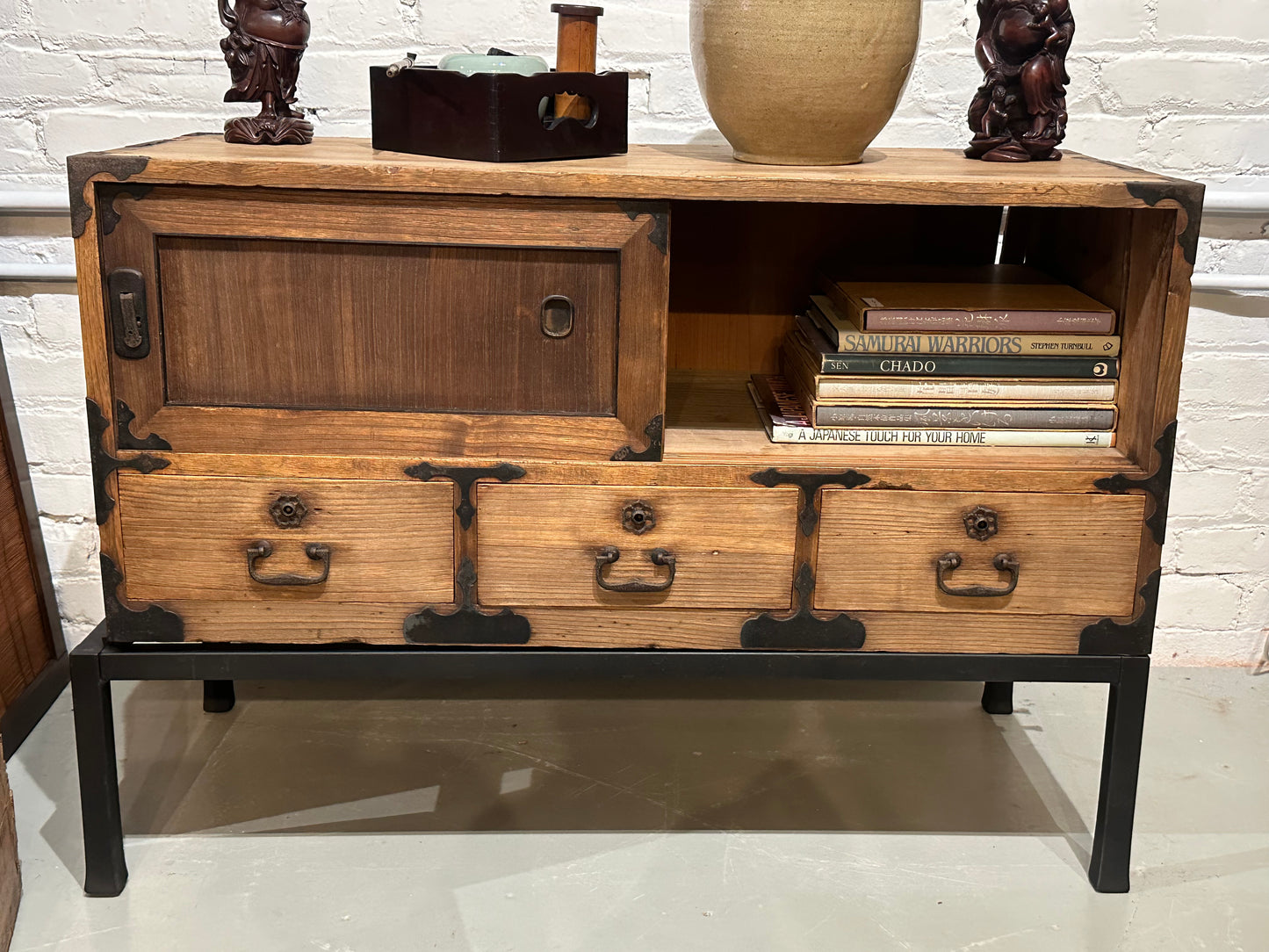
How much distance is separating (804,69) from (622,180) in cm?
28

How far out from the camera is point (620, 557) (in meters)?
1.49

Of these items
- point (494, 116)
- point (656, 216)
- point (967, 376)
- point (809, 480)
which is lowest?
point (809, 480)

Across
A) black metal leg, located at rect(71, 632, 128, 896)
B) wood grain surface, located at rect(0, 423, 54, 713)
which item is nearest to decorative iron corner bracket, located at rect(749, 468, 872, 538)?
black metal leg, located at rect(71, 632, 128, 896)

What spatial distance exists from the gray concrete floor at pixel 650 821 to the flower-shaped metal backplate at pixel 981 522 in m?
0.50

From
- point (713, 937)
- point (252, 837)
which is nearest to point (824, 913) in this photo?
point (713, 937)

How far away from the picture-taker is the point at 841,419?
1536 mm

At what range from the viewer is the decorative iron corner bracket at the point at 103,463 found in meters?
1.41

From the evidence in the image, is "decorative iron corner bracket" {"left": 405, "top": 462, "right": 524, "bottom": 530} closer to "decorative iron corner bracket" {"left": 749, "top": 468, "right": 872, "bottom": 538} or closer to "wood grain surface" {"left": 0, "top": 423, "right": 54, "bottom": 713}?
"decorative iron corner bracket" {"left": 749, "top": 468, "right": 872, "bottom": 538}

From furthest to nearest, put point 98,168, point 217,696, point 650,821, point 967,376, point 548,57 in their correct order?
point 217,696 < point 548,57 < point 650,821 < point 967,376 < point 98,168

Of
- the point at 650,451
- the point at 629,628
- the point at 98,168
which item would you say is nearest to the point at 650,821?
the point at 629,628

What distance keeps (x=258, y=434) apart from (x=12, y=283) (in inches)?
33.2

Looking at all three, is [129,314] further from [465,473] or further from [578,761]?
[578,761]

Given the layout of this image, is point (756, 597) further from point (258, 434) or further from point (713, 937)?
point (258, 434)

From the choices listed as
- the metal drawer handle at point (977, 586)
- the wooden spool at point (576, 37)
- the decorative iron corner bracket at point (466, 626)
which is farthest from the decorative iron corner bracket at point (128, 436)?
the metal drawer handle at point (977, 586)
